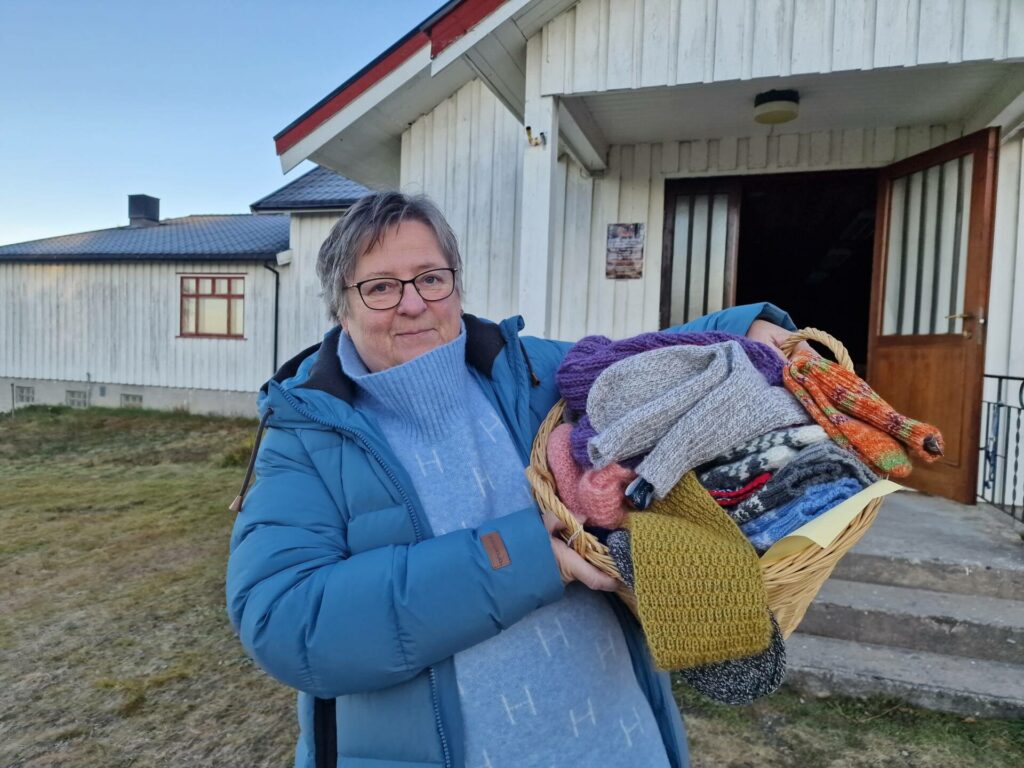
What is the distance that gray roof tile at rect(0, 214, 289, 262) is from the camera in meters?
13.9

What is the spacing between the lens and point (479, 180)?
4785mm

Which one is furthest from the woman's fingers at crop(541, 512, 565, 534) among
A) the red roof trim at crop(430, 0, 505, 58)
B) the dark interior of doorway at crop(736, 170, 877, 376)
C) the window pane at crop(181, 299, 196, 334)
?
the window pane at crop(181, 299, 196, 334)

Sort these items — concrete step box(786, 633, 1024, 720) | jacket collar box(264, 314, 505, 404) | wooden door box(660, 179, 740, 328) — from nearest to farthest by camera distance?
jacket collar box(264, 314, 505, 404)
concrete step box(786, 633, 1024, 720)
wooden door box(660, 179, 740, 328)

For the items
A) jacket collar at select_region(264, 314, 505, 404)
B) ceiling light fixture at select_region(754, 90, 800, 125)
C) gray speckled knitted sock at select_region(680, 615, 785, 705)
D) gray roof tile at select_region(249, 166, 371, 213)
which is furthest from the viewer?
gray roof tile at select_region(249, 166, 371, 213)

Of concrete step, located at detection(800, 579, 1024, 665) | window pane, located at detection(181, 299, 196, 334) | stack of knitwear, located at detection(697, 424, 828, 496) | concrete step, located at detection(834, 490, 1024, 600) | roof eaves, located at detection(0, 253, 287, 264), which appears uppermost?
roof eaves, located at detection(0, 253, 287, 264)

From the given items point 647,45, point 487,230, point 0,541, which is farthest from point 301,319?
point 647,45

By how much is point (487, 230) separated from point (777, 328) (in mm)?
3606

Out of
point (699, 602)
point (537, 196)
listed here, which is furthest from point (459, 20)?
point (699, 602)

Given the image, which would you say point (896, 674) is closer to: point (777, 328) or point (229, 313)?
point (777, 328)

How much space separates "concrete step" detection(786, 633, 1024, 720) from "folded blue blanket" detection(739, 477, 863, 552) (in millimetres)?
2141

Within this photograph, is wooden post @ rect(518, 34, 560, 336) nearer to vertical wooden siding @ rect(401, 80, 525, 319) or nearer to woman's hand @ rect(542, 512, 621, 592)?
vertical wooden siding @ rect(401, 80, 525, 319)

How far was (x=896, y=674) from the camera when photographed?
2600mm

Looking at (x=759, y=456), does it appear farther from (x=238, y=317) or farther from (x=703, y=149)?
(x=238, y=317)

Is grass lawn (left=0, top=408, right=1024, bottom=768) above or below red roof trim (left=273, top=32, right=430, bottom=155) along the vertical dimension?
below
